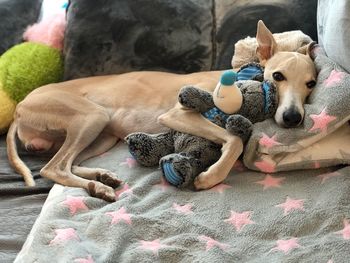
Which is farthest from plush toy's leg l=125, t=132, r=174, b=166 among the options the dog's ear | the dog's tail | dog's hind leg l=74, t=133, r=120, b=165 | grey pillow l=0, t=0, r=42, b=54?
grey pillow l=0, t=0, r=42, b=54

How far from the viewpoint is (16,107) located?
2461 millimetres

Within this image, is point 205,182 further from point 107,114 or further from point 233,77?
point 107,114

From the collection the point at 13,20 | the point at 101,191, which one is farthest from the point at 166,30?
the point at 101,191

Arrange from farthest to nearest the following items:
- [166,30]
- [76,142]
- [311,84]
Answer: [166,30] < [76,142] < [311,84]

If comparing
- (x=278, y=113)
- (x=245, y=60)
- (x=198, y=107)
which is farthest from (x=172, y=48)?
(x=278, y=113)

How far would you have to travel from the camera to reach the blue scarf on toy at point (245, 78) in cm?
201

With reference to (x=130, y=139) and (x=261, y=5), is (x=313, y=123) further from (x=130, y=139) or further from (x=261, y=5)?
(x=261, y=5)

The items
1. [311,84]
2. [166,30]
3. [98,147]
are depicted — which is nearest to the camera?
[311,84]

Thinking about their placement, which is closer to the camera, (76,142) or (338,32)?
(338,32)

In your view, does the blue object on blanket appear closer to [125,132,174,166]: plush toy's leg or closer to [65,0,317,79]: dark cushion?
[125,132,174,166]: plush toy's leg

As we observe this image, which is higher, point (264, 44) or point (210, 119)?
point (264, 44)

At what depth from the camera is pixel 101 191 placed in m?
1.90

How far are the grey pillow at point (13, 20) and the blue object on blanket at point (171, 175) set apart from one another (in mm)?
1373

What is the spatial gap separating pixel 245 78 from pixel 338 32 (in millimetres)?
422
